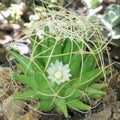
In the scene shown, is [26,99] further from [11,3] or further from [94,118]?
[11,3]

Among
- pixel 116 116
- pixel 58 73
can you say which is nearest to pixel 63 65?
pixel 58 73

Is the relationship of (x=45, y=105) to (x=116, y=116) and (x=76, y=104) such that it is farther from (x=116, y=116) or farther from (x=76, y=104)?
(x=116, y=116)

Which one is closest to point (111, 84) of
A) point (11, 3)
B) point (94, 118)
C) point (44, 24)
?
point (94, 118)

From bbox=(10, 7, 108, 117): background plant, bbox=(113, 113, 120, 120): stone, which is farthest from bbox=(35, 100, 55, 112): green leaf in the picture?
bbox=(113, 113, 120, 120): stone

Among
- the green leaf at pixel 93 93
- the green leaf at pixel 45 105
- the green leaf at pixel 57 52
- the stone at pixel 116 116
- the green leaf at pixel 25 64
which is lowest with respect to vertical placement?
the stone at pixel 116 116

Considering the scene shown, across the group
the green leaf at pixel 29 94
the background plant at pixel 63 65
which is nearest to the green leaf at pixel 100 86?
the background plant at pixel 63 65

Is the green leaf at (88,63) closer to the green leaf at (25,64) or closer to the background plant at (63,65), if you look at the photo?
the background plant at (63,65)

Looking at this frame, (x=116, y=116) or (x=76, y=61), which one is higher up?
(x=76, y=61)
